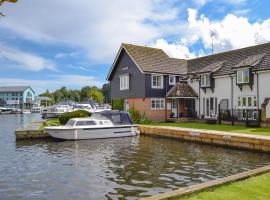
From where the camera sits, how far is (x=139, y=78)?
3531 cm

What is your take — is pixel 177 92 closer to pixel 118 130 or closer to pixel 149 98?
pixel 149 98

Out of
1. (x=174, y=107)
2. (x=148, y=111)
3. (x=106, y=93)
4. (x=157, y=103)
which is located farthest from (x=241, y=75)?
(x=106, y=93)

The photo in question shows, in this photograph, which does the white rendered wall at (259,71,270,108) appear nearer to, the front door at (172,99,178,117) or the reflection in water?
the reflection in water

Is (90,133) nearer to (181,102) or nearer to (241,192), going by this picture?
(181,102)

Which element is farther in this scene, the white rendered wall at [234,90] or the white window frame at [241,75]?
the white window frame at [241,75]

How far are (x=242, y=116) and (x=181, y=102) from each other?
905cm

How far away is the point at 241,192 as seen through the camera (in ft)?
26.6

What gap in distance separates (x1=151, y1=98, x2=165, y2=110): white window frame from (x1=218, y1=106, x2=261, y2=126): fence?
7397 millimetres

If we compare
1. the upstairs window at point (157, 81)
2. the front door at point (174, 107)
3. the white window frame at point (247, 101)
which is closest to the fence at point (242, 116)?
the white window frame at point (247, 101)

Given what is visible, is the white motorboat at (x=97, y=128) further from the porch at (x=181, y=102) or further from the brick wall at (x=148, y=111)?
the porch at (x=181, y=102)

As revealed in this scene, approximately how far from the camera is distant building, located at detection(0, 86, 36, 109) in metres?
126

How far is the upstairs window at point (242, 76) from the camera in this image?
28527 millimetres

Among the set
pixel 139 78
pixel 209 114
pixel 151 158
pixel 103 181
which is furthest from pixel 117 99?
pixel 103 181

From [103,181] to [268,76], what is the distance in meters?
20.8
